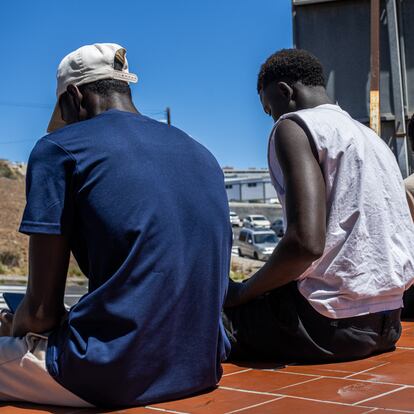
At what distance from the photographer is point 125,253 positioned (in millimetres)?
2256

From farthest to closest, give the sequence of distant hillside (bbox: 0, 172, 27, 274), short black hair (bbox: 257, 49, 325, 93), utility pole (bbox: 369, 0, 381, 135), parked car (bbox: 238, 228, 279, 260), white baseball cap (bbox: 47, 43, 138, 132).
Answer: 1. parked car (bbox: 238, 228, 279, 260)
2. distant hillside (bbox: 0, 172, 27, 274)
3. utility pole (bbox: 369, 0, 381, 135)
4. short black hair (bbox: 257, 49, 325, 93)
5. white baseball cap (bbox: 47, 43, 138, 132)

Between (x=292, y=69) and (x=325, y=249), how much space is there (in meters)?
0.77

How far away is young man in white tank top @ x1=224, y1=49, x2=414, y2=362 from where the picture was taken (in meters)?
2.71

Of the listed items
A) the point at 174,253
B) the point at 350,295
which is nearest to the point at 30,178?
the point at 174,253

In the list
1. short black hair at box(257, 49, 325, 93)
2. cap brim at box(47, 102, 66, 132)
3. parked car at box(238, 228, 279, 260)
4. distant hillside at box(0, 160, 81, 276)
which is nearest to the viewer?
cap brim at box(47, 102, 66, 132)

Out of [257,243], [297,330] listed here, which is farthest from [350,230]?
[257,243]

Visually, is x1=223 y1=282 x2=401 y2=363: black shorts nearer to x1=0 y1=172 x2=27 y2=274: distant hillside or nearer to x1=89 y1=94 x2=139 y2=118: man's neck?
x1=89 y1=94 x2=139 y2=118: man's neck

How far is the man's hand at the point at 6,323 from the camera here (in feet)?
8.25

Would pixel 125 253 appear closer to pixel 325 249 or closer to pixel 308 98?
pixel 325 249

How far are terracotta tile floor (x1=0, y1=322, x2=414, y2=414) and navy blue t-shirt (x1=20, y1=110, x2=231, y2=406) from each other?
0.43 ft

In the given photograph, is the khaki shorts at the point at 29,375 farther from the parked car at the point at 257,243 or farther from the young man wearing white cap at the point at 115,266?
the parked car at the point at 257,243

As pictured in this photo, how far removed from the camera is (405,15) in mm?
6531

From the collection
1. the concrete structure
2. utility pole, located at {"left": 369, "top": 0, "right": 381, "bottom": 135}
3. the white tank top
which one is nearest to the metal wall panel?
utility pole, located at {"left": 369, "top": 0, "right": 381, "bottom": 135}

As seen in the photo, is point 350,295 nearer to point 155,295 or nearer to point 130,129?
point 155,295
